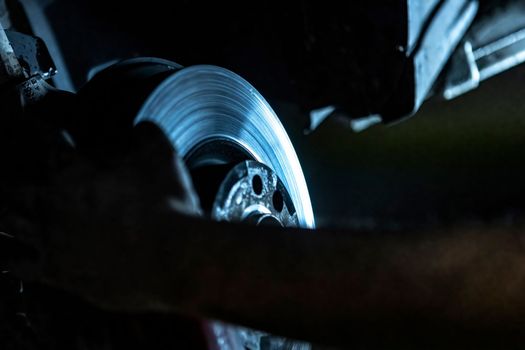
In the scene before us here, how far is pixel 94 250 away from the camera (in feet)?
1.50

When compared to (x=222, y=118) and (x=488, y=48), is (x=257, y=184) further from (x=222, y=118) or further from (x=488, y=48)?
(x=488, y=48)

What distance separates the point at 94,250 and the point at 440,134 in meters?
2.52

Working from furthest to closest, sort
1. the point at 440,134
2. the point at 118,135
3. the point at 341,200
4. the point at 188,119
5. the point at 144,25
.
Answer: the point at 440,134, the point at 341,200, the point at 144,25, the point at 188,119, the point at 118,135

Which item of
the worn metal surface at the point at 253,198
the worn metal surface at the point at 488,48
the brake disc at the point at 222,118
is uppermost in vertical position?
the worn metal surface at the point at 488,48

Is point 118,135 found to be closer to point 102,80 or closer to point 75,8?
point 102,80

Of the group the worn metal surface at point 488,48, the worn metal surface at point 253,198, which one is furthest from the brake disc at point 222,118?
Answer: the worn metal surface at point 488,48

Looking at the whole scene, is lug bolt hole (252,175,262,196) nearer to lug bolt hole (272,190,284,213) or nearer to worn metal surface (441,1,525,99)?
lug bolt hole (272,190,284,213)

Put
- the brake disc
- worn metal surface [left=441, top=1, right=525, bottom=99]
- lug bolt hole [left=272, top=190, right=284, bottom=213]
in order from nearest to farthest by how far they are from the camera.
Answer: the brake disc → lug bolt hole [left=272, top=190, right=284, bottom=213] → worn metal surface [left=441, top=1, right=525, bottom=99]

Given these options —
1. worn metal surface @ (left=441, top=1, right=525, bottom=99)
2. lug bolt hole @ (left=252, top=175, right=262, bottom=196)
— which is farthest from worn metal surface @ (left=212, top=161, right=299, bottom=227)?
worn metal surface @ (left=441, top=1, right=525, bottom=99)

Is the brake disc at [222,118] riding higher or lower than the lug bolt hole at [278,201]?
higher

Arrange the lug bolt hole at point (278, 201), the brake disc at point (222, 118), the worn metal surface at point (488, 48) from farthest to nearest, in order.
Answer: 1. the worn metal surface at point (488, 48)
2. the lug bolt hole at point (278, 201)
3. the brake disc at point (222, 118)

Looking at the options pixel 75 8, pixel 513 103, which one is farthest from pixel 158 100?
pixel 513 103

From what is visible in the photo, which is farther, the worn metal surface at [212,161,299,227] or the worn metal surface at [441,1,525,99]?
the worn metal surface at [441,1,525,99]

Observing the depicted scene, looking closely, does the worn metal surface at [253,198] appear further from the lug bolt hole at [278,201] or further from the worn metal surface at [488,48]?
the worn metal surface at [488,48]
